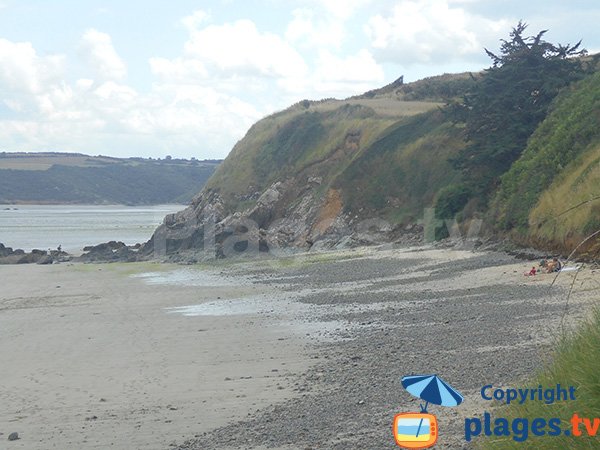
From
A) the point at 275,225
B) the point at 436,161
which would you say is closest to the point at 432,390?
the point at 436,161

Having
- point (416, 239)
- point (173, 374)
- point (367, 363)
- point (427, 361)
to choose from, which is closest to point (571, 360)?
point (427, 361)

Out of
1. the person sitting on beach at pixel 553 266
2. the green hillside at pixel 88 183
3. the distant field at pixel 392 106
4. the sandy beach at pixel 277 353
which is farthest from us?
the green hillside at pixel 88 183

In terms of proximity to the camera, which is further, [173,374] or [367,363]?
[173,374]

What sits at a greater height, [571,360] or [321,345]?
[571,360]

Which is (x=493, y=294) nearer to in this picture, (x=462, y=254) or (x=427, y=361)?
(x=427, y=361)

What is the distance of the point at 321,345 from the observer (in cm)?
1412

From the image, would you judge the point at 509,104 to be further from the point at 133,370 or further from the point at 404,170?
the point at 133,370

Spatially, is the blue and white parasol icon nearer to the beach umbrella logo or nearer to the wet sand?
the beach umbrella logo

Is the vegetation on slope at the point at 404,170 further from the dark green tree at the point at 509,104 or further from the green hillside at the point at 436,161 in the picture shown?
the dark green tree at the point at 509,104

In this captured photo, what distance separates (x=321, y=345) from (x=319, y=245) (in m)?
26.2

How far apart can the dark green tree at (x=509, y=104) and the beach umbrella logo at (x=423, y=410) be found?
Answer: 81.4 feet

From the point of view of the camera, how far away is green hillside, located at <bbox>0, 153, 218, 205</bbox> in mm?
168000

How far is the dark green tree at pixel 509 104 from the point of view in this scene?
30453mm

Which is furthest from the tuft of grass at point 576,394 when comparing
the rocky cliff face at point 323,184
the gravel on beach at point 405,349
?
the rocky cliff face at point 323,184
